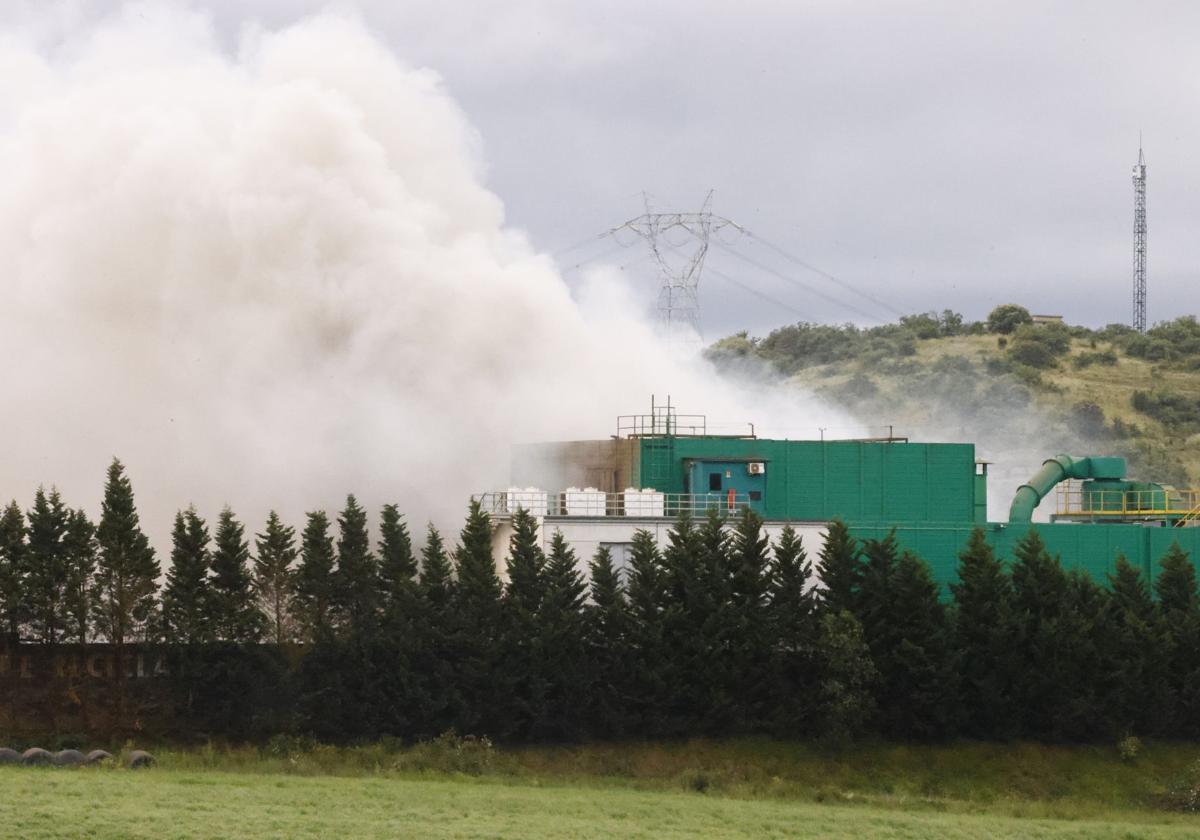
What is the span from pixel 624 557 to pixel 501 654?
7241mm

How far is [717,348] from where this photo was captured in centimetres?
17025

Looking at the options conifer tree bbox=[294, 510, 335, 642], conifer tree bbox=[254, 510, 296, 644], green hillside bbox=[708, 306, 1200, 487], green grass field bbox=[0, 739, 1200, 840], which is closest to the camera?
green grass field bbox=[0, 739, 1200, 840]

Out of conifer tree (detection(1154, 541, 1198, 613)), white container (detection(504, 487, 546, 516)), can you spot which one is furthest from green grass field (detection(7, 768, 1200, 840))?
white container (detection(504, 487, 546, 516))

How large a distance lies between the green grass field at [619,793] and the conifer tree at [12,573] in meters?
7.23

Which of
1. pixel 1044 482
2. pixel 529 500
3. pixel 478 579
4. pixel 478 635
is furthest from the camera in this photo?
pixel 1044 482

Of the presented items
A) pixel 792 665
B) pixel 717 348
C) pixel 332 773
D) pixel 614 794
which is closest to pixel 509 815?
pixel 614 794

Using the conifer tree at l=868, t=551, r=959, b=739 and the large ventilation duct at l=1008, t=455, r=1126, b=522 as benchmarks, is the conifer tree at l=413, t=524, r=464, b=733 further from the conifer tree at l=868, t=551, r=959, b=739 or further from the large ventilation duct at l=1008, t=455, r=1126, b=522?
the large ventilation duct at l=1008, t=455, r=1126, b=522

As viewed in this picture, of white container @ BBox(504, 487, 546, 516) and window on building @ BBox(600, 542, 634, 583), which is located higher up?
white container @ BBox(504, 487, 546, 516)

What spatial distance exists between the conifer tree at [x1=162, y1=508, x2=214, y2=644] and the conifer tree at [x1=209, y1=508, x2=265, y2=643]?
278mm

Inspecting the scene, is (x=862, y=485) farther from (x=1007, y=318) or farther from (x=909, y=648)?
(x=1007, y=318)

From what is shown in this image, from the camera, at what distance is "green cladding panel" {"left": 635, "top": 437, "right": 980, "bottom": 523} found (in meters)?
65.1

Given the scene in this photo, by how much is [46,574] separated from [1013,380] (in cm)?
9849

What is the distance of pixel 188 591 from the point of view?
5384 cm

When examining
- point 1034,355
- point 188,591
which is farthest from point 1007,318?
point 188,591
